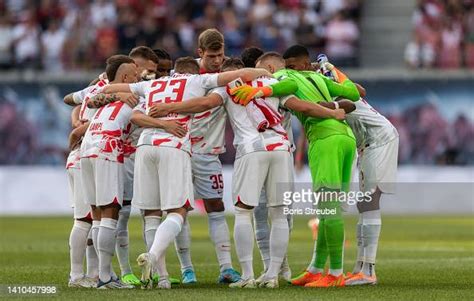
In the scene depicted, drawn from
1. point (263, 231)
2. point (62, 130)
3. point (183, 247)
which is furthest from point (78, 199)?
point (62, 130)

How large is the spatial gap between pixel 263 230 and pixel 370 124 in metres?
1.83

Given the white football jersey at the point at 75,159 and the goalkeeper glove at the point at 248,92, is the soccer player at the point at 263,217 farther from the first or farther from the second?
the white football jersey at the point at 75,159

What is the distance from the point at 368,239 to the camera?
14117 millimetres

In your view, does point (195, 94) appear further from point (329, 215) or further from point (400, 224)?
point (400, 224)

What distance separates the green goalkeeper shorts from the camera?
A: 44.3 feet

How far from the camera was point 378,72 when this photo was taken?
3303 centimetres

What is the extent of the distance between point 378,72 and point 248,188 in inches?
803

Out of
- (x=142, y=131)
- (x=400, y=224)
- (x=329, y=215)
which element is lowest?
(x=400, y=224)

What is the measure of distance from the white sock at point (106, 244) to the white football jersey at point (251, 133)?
1.59 meters

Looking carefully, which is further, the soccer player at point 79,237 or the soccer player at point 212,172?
the soccer player at point 212,172

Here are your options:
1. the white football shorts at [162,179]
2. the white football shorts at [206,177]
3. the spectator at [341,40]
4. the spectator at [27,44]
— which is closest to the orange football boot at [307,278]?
the white football shorts at [206,177]

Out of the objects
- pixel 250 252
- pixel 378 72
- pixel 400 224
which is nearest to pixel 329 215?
pixel 250 252

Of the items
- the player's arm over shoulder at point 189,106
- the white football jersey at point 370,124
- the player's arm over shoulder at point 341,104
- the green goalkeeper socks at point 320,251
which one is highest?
the player's arm over shoulder at point 189,106

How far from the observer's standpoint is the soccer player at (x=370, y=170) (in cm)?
1413
